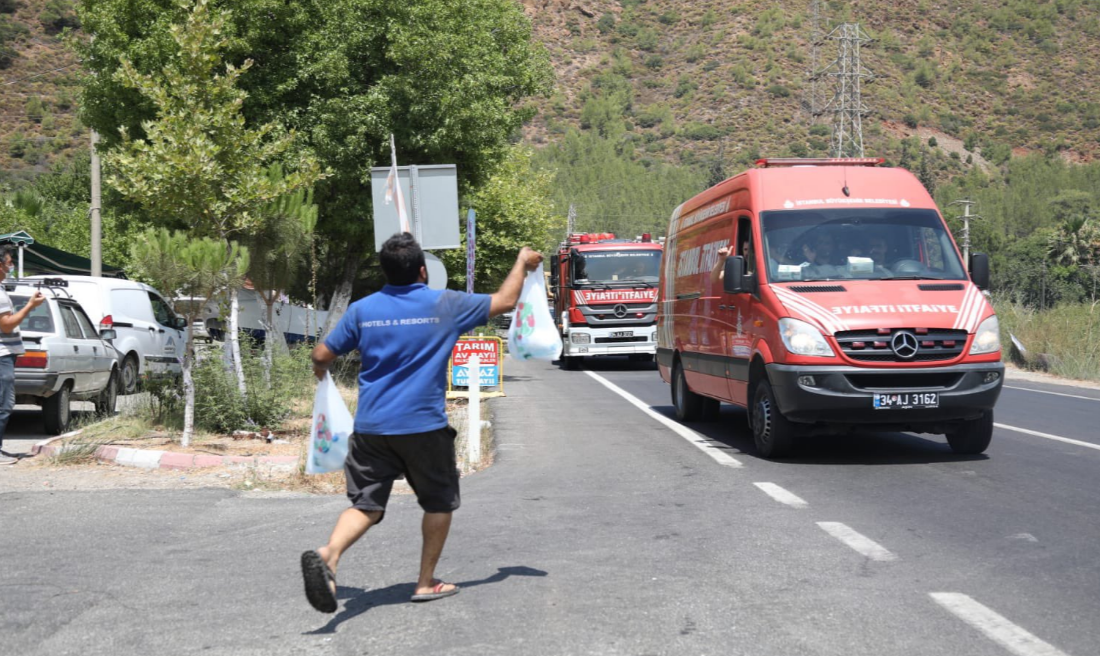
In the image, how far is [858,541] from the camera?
7004mm

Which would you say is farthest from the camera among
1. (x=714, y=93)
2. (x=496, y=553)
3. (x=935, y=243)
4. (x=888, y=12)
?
(x=888, y=12)

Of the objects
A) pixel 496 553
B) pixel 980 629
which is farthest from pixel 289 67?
pixel 980 629

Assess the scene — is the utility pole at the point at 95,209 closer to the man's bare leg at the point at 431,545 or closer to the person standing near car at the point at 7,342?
the person standing near car at the point at 7,342

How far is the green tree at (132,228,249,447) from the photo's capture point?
11844mm

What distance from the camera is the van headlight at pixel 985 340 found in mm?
10266

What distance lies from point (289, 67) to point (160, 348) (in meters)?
5.94

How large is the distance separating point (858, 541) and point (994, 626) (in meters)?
1.88

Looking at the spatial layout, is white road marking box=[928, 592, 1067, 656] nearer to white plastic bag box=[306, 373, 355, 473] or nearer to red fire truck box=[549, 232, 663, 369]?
white plastic bag box=[306, 373, 355, 473]

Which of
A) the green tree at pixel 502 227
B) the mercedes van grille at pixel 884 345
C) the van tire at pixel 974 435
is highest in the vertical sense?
the green tree at pixel 502 227

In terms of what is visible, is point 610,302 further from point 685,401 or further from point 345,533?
point 345,533

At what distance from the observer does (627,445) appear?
40.2ft

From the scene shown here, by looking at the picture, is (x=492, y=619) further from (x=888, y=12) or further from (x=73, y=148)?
(x=888, y=12)

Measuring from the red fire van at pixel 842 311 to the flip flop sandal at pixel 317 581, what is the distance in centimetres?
585

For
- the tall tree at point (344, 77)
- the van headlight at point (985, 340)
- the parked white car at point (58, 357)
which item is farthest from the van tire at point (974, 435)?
the tall tree at point (344, 77)
